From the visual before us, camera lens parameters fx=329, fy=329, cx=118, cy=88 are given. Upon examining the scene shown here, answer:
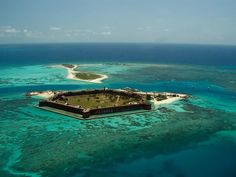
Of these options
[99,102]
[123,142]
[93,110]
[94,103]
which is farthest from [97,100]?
[123,142]

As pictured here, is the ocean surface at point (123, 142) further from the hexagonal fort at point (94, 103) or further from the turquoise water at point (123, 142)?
the hexagonal fort at point (94, 103)

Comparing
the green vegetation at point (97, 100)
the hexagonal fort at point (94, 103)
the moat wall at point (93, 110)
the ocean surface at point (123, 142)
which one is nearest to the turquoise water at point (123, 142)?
the ocean surface at point (123, 142)

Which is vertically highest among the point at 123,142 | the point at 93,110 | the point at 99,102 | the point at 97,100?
the point at 97,100

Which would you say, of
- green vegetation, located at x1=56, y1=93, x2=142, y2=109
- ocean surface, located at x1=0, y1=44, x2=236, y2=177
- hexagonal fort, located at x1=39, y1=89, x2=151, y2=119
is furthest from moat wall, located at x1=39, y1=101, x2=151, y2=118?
green vegetation, located at x1=56, y1=93, x2=142, y2=109

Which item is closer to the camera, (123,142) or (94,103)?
(123,142)

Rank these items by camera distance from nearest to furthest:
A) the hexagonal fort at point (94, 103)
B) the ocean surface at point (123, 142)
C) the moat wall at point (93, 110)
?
the ocean surface at point (123, 142) < the moat wall at point (93, 110) < the hexagonal fort at point (94, 103)

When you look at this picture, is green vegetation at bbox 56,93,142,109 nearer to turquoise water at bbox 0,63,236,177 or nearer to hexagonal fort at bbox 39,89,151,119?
hexagonal fort at bbox 39,89,151,119

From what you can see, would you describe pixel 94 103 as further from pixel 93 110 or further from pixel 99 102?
pixel 93 110

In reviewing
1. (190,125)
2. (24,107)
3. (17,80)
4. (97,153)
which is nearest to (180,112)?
(190,125)
